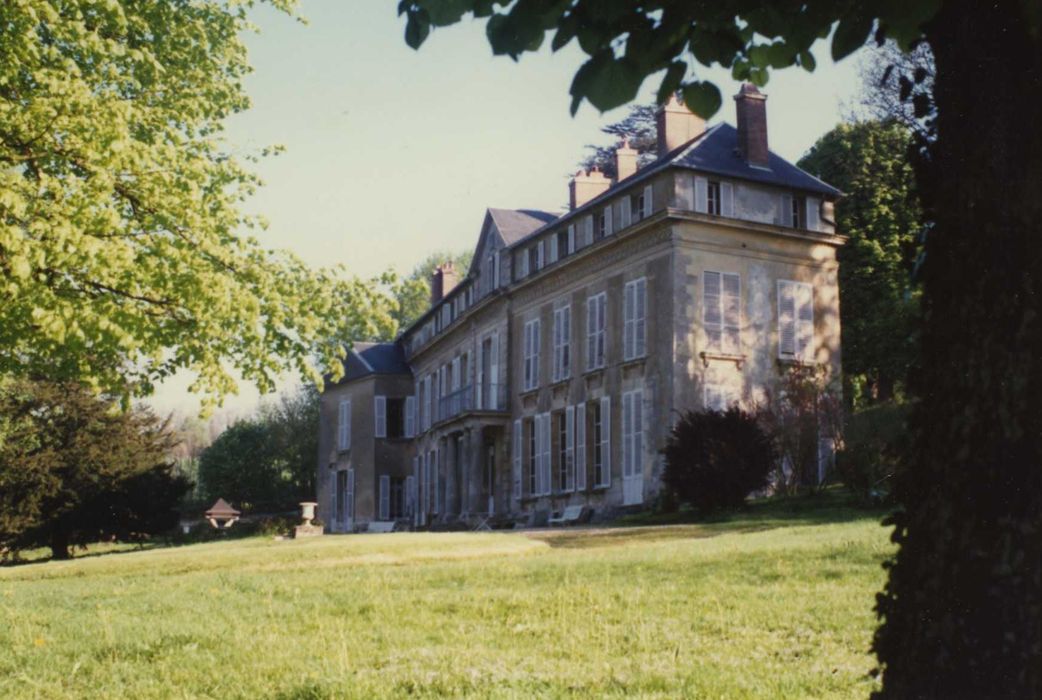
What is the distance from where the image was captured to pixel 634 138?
57406 millimetres

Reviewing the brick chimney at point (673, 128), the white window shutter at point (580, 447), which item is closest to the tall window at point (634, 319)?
the white window shutter at point (580, 447)

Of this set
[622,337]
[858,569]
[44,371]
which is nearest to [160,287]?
[44,371]

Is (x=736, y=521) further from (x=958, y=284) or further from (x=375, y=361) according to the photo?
(x=375, y=361)

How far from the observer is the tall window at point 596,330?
103 feet

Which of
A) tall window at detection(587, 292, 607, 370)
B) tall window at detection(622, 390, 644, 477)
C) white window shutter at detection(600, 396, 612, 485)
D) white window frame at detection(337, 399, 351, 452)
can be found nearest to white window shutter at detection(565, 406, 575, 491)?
tall window at detection(587, 292, 607, 370)

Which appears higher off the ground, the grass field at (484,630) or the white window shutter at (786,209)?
the white window shutter at (786,209)

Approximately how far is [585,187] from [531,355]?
560cm

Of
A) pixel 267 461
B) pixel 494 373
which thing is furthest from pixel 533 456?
pixel 267 461

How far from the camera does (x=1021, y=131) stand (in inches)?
142

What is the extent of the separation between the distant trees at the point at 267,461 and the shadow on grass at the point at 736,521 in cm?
4054

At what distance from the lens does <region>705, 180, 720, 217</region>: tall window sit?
1157 inches

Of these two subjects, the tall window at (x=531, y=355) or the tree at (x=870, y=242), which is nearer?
the tall window at (x=531, y=355)

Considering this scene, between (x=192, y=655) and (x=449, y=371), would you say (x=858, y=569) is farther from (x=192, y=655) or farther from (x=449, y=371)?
(x=449, y=371)

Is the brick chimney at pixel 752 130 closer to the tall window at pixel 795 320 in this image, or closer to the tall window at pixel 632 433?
the tall window at pixel 795 320
